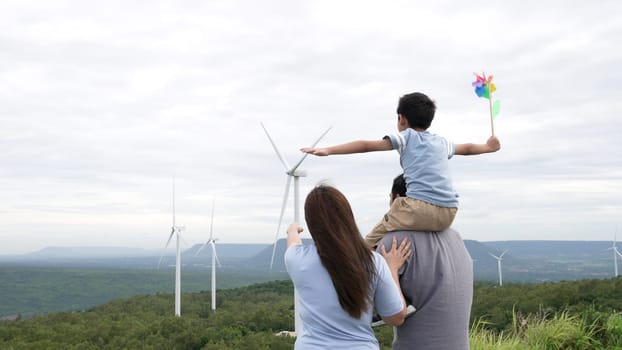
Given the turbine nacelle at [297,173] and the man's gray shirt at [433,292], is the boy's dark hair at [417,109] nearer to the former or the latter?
the man's gray shirt at [433,292]

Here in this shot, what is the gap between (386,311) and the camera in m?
3.44

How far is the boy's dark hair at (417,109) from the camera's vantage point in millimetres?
3896

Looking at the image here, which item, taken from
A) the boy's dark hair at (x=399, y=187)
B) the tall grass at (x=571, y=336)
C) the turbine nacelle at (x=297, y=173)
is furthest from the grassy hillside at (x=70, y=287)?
the boy's dark hair at (x=399, y=187)

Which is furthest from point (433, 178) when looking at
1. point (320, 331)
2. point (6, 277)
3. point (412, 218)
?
point (6, 277)

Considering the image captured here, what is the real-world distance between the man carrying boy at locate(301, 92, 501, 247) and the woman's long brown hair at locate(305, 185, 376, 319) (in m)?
0.37

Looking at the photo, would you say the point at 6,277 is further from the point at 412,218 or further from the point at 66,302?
the point at 412,218

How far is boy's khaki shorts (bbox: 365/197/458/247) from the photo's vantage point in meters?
3.70

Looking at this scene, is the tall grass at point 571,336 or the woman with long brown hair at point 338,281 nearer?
the woman with long brown hair at point 338,281

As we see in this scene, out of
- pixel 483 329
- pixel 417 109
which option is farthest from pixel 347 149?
pixel 483 329

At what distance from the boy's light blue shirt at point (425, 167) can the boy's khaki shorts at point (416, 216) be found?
42 mm

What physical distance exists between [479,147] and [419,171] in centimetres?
60

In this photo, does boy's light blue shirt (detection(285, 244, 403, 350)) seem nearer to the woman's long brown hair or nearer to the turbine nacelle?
the woman's long brown hair

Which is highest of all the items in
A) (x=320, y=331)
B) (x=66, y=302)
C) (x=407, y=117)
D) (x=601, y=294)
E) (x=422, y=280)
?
(x=407, y=117)

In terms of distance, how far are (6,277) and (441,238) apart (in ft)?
556
